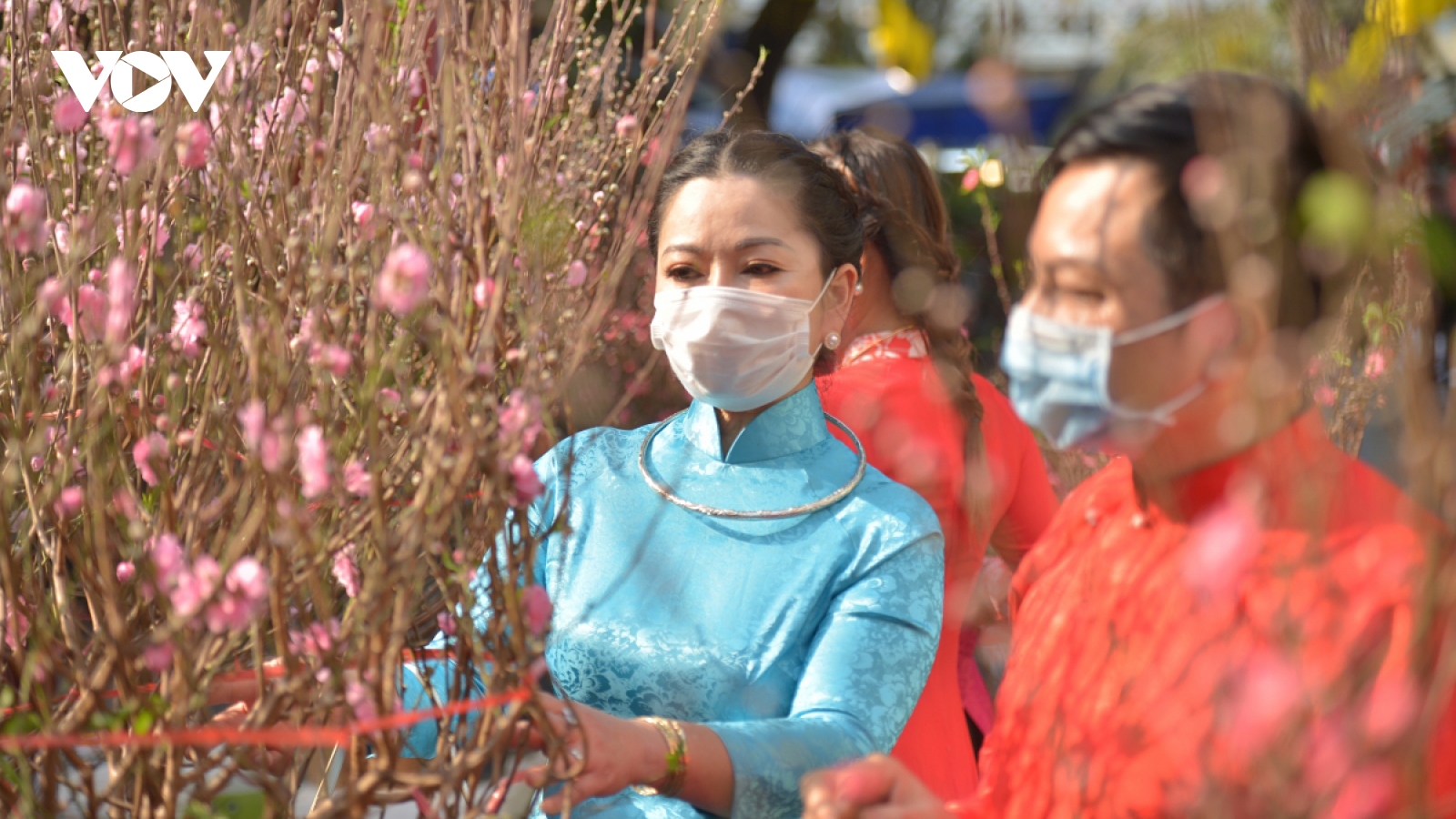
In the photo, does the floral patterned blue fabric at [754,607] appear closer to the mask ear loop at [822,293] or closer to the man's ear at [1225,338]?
the mask ear loop at [822,293]

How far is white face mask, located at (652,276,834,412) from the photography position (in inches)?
70.5

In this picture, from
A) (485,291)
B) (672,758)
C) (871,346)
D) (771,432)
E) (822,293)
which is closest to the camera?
(485,291)

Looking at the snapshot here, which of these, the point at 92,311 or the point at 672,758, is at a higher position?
the point at 92,311

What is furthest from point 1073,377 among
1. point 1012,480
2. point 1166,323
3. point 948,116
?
point 948,116

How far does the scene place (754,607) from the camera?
5.37ft

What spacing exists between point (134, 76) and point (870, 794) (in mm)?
1378

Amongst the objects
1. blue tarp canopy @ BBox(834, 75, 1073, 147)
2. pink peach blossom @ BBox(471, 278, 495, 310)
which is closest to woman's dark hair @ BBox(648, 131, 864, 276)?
pink peach blossom @ BBox(471, 278, 495, 310)

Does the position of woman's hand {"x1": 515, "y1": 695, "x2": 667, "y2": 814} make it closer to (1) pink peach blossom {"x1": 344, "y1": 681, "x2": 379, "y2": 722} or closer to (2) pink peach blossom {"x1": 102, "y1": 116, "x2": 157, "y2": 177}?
(1) pink peach blossom {"x1": 344, "y1": 681, "x2": 379, "y2": 722}

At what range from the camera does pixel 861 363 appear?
244cm

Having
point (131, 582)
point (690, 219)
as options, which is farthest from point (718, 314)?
point (131, 582)

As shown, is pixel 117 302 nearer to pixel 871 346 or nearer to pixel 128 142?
pixel 128 142

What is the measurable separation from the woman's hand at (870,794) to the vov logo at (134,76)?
1.11 metres

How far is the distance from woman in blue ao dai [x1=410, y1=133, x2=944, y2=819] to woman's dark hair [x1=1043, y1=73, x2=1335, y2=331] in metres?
0.65

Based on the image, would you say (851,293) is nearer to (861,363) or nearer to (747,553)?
(861,363)
